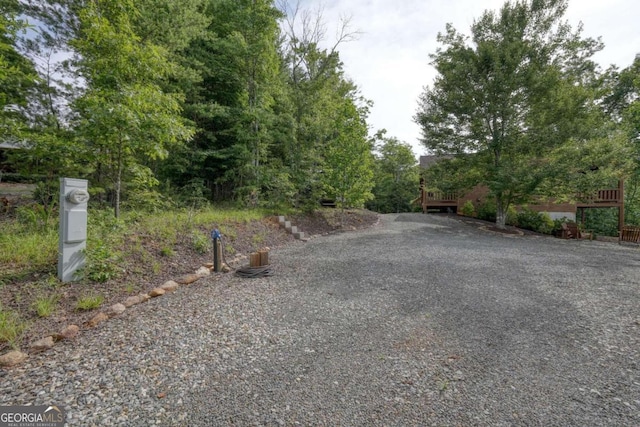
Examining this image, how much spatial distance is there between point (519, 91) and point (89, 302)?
46.3 ft

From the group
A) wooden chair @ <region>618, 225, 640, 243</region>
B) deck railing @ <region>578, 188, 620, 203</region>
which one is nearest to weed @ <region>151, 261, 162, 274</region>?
wooden chair @ <region>618, 225, 640, 243</region>

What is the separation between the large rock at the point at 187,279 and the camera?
13.2 ft

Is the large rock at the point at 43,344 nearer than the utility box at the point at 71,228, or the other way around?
the large rock at the point at 43,344

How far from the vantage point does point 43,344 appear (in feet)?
7.55

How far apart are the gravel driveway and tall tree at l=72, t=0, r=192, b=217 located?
2784mm

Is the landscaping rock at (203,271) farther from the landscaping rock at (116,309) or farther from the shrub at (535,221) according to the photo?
the shrub at (535,221)

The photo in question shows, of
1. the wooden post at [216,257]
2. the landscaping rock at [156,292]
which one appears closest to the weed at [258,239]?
the wooden post at [216,257]

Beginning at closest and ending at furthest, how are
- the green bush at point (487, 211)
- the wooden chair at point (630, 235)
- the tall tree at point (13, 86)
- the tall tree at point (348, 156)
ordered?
the tall tree at point (13, 86), the wooden chair at point (630, 235), the tall tree at point (348, 156), the green bush at point (487, 211)

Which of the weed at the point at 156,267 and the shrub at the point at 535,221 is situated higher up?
the shrub at the point at 535,221

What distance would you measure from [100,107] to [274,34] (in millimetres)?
6643

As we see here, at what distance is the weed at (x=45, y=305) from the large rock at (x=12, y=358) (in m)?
0.65

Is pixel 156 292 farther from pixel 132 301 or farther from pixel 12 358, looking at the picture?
pixel 12 358

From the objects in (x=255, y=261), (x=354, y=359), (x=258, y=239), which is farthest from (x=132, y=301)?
(x=258, y=239)

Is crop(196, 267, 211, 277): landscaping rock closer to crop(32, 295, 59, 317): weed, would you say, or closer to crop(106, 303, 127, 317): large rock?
crop(106, 303, 127, 317): large rock
